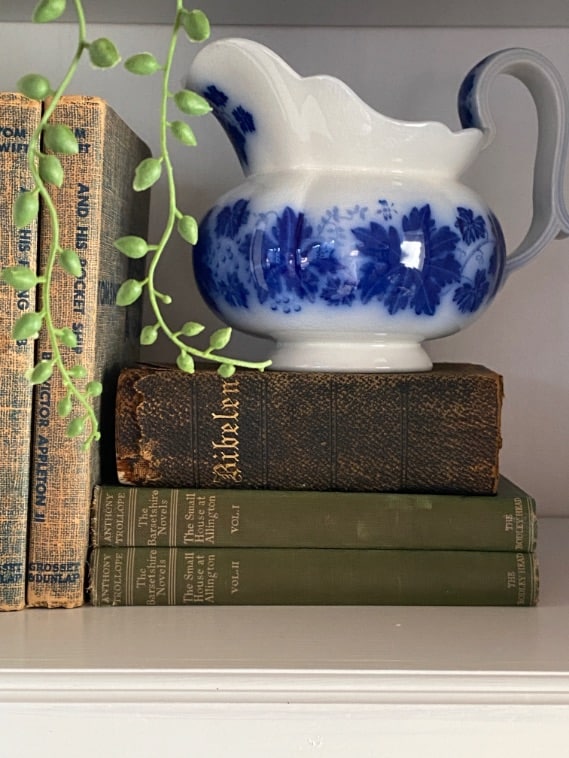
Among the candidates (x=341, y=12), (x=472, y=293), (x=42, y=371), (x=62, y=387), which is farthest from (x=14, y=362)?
(x=341, y=12)

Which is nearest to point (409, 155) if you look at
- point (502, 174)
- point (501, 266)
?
point (501, 266)

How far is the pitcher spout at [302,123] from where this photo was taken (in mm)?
483

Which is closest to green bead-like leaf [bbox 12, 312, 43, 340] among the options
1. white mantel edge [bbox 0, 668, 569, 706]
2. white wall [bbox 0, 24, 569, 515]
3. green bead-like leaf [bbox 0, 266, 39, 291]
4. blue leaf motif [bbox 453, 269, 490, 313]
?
green bead-like leaf [bbox 0, 266, 39, 291]

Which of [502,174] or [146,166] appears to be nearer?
[146,166]

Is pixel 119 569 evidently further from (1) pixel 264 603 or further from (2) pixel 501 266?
(2) pixel 501 266

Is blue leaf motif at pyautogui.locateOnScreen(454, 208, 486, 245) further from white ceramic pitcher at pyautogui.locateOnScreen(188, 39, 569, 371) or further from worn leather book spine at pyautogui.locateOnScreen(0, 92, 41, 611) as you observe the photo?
worn leather book spine at pyautogui.locateOnScreen(0, 92, 41, 611)

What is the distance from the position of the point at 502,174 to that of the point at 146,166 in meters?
0.46

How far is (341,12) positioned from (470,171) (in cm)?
15

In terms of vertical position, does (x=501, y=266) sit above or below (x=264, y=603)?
above

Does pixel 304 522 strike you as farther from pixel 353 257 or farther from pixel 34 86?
pixel 34 86

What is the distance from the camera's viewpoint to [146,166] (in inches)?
12.2

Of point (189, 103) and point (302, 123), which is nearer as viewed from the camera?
point (189, 103)

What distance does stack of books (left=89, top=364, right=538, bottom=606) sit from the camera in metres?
0.47

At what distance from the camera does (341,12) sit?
26.4 inches
